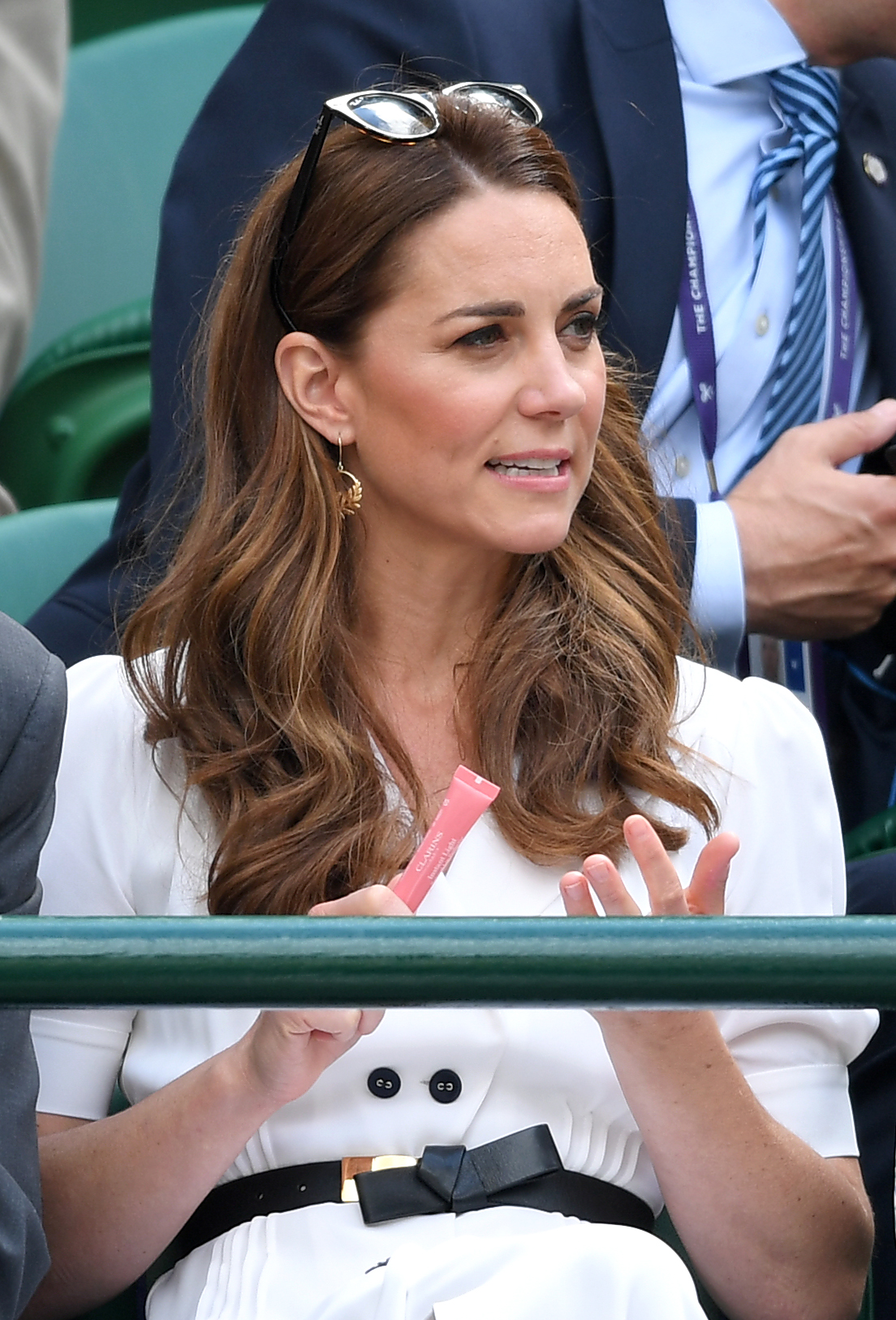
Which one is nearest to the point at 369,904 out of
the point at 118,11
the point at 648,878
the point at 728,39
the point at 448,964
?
the point at 648,878

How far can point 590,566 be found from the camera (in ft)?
6.92

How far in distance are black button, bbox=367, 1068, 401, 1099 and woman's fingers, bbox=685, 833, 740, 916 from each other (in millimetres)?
349

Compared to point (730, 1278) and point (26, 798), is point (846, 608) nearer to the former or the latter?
point (730, 1278)

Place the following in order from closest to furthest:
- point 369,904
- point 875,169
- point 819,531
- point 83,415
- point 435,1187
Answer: point 369,904 < point 435,1187 < point 819,531 < point 875,169 < point 83,415

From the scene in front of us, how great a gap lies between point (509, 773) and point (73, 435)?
1705 mm

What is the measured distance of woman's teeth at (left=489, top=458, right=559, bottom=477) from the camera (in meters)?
1.96

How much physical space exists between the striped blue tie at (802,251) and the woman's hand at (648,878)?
114cm

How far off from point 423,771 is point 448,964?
2.92 ft

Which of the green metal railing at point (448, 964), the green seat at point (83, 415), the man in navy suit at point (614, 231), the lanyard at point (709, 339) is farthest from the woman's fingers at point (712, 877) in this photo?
the green seat at point (83, 415)

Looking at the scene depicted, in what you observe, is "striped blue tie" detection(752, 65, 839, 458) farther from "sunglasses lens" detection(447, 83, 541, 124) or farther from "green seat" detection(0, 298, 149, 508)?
"green seat" detection(0, 298, 149, 508)

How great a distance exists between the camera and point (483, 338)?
1973 mm

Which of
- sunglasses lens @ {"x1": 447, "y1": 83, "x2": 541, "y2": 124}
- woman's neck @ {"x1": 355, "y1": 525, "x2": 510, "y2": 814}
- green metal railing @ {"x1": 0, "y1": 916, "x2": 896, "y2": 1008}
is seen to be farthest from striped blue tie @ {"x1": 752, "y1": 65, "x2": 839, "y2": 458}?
green metal railing @ {"x1": 0, "y1": 916, "x2": 896, "y2": 1008}

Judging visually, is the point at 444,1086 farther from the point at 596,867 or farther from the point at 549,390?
the point at 549,390

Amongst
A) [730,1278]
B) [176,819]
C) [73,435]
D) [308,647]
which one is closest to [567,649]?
[308,647]
